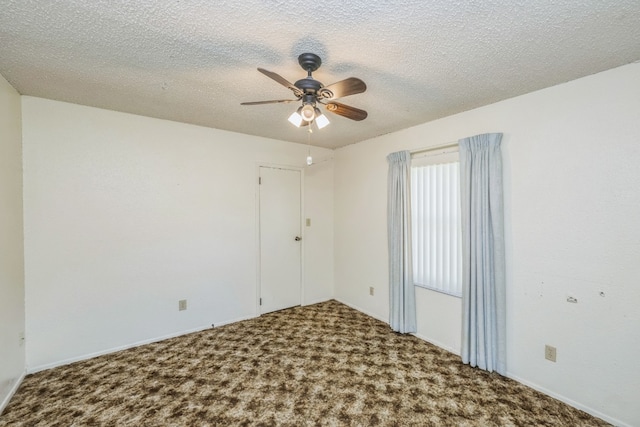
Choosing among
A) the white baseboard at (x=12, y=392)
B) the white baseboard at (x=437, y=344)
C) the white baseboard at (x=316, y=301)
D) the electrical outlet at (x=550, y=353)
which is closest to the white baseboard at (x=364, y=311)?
the white baseboard at (x=316, y=301)

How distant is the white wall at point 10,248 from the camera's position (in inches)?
80.5

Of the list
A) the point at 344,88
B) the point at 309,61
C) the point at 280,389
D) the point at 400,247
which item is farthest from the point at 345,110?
the point at 280,389

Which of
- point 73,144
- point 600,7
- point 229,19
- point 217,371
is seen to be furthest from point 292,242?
point 600,7

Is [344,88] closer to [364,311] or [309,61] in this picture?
[309,61]

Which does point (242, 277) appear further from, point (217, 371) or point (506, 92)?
point (506, 92)

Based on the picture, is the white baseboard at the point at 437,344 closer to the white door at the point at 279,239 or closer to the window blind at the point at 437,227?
the window blind at the point at 437,227

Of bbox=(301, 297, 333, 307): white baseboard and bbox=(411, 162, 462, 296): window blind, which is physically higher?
bbox=(411, 162, 462, 296): window blind

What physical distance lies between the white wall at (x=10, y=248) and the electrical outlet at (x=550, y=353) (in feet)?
13.8

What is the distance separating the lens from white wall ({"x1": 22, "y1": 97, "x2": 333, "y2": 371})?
2.49 metres

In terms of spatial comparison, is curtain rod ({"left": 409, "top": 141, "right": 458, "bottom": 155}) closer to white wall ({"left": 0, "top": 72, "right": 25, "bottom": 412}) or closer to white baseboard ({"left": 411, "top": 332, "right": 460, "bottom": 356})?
white baseboard ({"left": 411, "top": 332, "right": 460, "bottom": 356})

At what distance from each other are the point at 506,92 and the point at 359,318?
3.02m

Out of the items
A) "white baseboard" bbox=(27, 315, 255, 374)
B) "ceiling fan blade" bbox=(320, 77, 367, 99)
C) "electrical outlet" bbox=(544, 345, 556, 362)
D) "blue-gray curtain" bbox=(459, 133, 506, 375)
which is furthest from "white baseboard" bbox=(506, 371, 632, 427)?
"white baseboard" bbox=(27, 315, 255, 374)

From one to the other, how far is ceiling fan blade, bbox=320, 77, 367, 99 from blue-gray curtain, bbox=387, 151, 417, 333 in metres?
1.78

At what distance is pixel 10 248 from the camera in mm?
A: 2162
